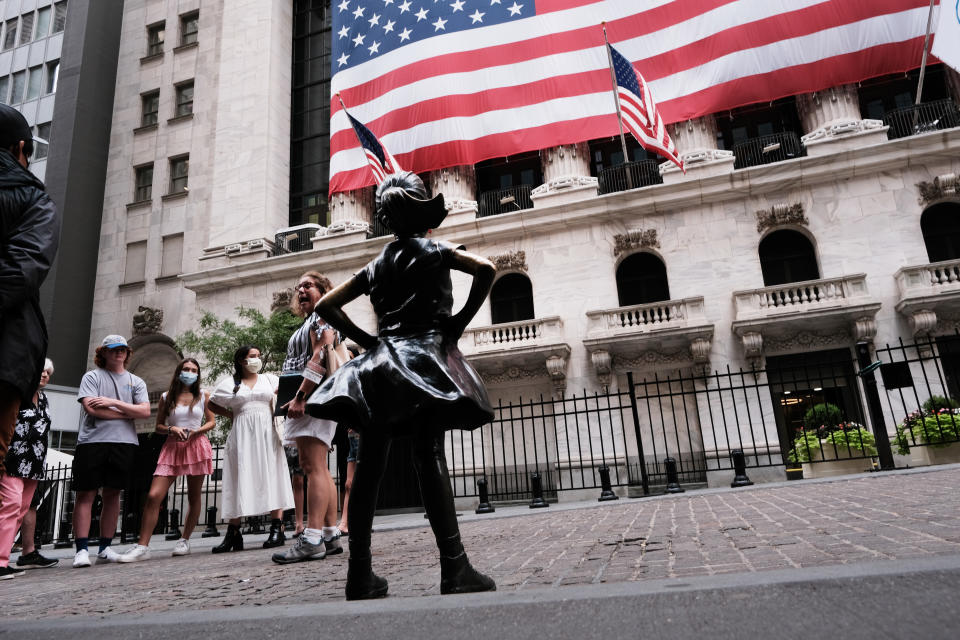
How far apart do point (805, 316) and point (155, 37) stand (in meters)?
32.6

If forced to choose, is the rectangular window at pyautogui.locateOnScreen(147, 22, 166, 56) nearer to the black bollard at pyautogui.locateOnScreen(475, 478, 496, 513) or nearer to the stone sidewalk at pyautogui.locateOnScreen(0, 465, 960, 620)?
the black bollard at pyautogui.locateOnScreen(475, 478, 496, 513)

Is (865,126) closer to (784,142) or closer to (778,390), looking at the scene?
(784,142)

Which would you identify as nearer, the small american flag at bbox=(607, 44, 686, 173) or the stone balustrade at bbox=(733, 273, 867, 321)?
the small american flag at bbox=(607, 44, 686, 173)

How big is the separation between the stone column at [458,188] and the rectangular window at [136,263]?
13.9 m

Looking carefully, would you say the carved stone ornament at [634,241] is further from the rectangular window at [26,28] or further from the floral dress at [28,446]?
the rectangular window at [26,28]

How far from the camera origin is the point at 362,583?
262 centimetres

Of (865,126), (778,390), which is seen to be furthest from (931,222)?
(778,390)

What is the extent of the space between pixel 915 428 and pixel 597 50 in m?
13.7

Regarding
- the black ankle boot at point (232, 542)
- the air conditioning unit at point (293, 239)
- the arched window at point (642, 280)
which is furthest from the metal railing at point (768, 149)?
the black ankle boot at point (232, 542)

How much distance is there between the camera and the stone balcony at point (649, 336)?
18.6 metres

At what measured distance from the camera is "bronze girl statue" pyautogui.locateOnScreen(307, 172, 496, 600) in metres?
2.64

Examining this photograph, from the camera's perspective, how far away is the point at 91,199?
29234mm

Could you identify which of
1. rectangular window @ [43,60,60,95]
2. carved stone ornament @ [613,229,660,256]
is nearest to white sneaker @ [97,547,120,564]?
carved stone ornament @ [613,229,660,256]

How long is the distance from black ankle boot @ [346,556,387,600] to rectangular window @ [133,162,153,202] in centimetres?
3057
